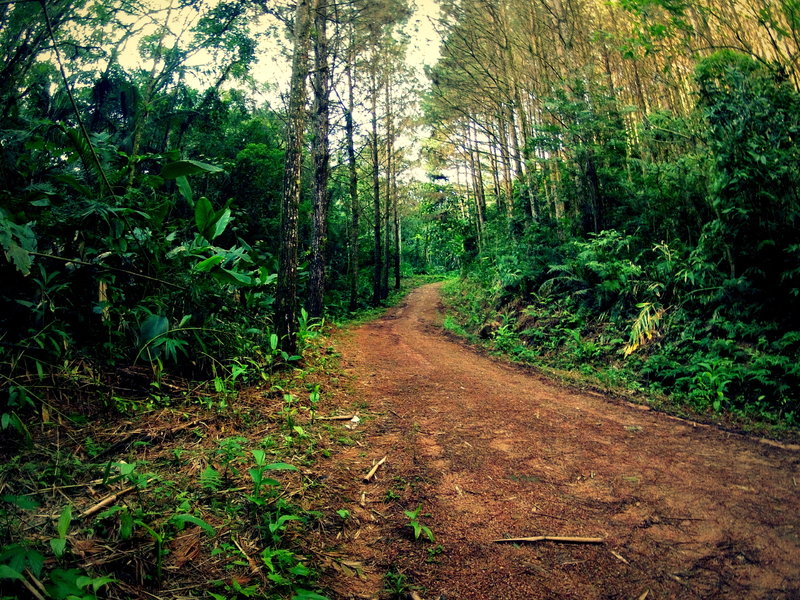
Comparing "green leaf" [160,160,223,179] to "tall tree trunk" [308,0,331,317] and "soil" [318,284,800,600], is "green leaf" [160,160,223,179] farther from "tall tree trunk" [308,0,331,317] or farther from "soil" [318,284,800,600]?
"tall tree trunk" [308,0,331,317]

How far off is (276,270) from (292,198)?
1738 millimetres

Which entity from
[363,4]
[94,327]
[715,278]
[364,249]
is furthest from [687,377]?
[364,249]

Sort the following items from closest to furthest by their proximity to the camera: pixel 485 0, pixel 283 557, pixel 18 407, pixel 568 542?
pixel 283 557 < pixel 568 542 < pixel 18 407 < pixel 485 0

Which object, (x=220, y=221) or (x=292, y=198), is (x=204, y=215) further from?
(x=292, y=198)

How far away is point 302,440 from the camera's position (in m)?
3.23

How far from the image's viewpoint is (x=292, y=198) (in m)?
5.23

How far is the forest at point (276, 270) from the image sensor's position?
6.67ft

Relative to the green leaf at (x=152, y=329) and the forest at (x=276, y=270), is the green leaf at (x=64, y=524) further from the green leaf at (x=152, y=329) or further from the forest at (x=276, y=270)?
the green leaf at (x=152, y=329)

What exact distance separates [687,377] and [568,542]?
4.14m

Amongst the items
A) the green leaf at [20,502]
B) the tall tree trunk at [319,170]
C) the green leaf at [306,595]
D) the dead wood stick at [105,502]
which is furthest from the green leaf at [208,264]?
the tall tree trunk at [319,170]

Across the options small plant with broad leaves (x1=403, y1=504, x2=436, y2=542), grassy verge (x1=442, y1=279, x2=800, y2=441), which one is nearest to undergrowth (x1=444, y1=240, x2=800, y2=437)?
grassy verge (x1=442, y1=279, x2=800, y2=441)

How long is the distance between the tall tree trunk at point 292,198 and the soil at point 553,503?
1.44 m

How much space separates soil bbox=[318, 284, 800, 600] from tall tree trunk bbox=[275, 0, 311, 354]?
1.44 meters

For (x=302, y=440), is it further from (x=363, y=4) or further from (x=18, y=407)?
(x=363, y=4)
